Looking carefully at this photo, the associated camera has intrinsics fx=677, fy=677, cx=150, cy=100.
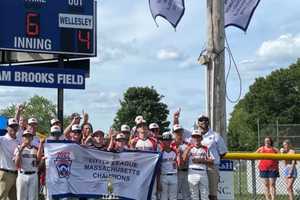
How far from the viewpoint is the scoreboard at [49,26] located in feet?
56.7

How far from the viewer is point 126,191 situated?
1243 centimetres

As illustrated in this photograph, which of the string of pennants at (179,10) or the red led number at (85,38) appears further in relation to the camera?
the red led number at (85,38)

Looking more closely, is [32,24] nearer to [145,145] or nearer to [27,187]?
[145,145]

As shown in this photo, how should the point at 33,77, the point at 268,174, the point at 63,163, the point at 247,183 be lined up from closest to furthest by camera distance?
1. the point at 63,163
2. the point at 247,183
3. the point at 268,174
4. the point at 33,77

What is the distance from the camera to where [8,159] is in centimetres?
1243

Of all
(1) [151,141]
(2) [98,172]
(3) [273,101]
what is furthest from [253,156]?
(3) [273,101]

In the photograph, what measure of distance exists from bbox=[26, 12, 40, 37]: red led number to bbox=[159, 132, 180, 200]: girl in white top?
21.7ft

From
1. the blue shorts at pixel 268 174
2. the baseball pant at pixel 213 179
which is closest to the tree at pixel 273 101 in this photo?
the blue shorts at pixel 268 174

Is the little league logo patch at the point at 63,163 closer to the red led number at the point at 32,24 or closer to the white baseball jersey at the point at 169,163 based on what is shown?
the white baseball jersey at the point at 169,163

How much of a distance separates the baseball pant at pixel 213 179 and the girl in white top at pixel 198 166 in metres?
0.18

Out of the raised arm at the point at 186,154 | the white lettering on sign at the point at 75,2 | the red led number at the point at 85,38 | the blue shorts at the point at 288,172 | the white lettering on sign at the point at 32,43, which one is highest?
the white lettering on sign at the point at 75,2

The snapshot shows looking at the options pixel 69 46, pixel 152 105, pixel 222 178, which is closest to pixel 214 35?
pixel 222 178

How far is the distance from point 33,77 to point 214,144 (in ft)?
21.5

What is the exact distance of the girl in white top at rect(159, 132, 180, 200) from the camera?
1215 cm
